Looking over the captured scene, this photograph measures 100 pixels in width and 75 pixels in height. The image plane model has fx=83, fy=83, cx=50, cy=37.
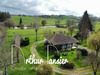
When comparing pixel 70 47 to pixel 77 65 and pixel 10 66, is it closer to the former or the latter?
pixel 77 65

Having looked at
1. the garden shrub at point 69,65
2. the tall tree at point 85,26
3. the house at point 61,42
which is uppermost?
the tall tree at point 85,26

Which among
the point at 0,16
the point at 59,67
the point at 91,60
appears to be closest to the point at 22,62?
the point at 59,67

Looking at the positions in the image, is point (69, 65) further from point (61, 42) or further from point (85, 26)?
point (85, 26)

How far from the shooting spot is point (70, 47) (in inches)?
1255

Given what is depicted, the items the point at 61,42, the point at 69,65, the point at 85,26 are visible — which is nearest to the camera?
the point at 69,65

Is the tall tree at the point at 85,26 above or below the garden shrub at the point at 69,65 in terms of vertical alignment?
above

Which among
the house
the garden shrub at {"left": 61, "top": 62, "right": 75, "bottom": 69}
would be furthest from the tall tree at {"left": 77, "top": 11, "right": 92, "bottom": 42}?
the garden shrub at {"left": 61, "top": 62, "right": 75, "bottom": 69}

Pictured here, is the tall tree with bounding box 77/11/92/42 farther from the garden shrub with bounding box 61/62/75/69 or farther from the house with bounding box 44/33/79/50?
the garden shrub with bounding box 61/62/75/69

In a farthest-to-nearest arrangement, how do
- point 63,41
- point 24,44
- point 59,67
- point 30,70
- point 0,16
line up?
point 0,16 < point 24,44 < point 63,41 < point 59,67 < point 30,70

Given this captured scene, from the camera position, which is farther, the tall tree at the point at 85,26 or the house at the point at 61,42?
the tall tree at the point at 85,26

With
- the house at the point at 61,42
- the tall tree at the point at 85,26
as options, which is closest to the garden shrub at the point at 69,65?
the house at the point at 61,42

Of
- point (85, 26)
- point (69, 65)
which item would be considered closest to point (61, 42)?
point (69, 65)

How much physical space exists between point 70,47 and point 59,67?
44.8 ft

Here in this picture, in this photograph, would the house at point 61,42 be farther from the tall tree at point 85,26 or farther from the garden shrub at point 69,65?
the tall tree at point 85,26
